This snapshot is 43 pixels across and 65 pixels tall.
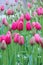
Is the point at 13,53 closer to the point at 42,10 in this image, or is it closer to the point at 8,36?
the point at 8,36

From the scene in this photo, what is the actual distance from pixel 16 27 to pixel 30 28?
0.26ft

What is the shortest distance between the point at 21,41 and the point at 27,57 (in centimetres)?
19

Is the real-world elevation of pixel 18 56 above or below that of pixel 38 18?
below

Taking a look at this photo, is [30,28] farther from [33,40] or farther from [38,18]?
[38,18]

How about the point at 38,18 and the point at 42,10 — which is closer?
the point at 42,10

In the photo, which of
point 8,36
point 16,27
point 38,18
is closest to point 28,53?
point 16,27

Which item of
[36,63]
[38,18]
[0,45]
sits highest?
[38,18]

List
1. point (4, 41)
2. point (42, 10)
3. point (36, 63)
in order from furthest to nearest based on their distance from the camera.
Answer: point (42, 10), point (36, 63), point (4, 41)

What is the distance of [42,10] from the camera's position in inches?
73.8

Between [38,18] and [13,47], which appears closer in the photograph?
[13,47]

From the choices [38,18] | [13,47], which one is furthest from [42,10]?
[13,47]

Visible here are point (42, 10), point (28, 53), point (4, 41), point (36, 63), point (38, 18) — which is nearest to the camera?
point (4, 41)

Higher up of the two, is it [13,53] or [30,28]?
[30,28]

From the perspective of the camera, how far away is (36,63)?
4.33ft
